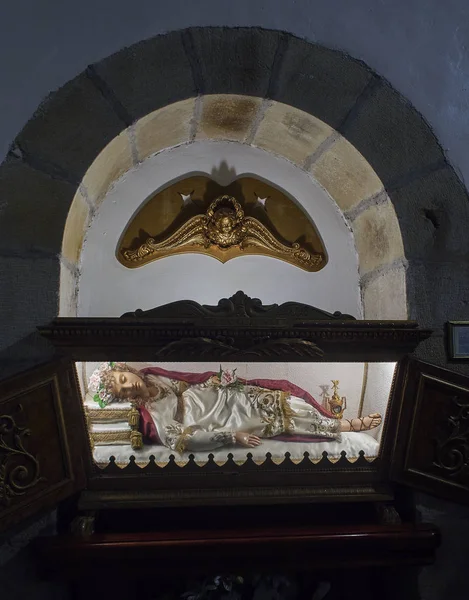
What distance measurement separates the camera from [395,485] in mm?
1726

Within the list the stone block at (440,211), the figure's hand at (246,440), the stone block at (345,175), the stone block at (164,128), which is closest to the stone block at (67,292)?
the stone block at (164,128)

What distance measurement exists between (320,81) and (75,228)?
3.13 feet

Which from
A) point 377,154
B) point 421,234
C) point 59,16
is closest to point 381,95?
point 377,154

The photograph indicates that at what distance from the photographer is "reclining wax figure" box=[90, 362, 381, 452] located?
1.67m

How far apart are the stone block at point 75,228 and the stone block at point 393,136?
0.95m

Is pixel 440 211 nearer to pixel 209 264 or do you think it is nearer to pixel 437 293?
pixel 437 293

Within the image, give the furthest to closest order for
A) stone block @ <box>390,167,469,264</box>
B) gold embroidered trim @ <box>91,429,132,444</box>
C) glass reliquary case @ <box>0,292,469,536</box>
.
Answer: stone block @ <box>390,167,469,264</box>, gold embroidered trim @ <box>91,429,132,444</box>, glass reliquary case @ <box>0,292,469,536</box>

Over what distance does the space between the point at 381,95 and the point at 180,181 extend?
788mm

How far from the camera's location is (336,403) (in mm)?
1811

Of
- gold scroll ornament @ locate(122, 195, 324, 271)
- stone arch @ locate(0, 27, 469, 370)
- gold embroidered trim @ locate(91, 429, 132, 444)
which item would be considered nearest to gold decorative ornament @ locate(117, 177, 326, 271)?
gold scroll ornament @ locate(122, 195, 324, 271)

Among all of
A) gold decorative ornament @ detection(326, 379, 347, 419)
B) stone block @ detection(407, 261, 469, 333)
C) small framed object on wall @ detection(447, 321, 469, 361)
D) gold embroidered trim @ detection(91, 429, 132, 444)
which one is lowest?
gold embroidered trim @ detection(91, 429, 132, 444)

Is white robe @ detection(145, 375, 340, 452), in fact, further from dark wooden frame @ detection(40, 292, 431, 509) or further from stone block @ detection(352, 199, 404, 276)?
stone block @ detection(352, 199, 404, 276)

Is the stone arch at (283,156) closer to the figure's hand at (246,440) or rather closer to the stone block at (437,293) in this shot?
the stone block at (437,293)

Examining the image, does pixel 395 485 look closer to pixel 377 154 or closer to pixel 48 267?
pixel 377 154
